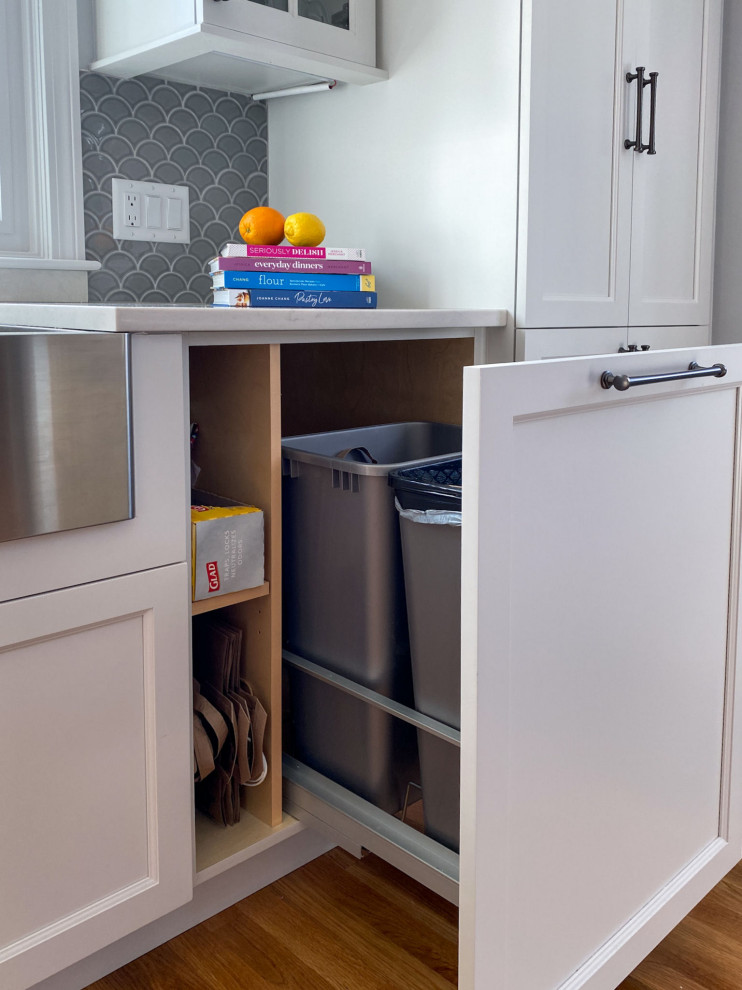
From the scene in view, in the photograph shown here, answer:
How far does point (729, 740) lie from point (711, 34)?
4.91 ft

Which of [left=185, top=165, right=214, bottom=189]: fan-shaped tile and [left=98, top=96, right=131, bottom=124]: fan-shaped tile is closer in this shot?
[left=98, top=96, right=131, bottom=124]: fan-shaped tile

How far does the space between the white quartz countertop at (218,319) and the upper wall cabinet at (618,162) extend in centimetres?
26

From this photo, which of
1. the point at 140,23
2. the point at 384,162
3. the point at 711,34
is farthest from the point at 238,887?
the point at 711,34

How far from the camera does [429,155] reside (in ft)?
5.35

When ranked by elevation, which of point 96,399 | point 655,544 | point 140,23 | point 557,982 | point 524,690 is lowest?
point 557,982

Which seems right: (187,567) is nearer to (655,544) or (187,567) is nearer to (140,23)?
(655,544)

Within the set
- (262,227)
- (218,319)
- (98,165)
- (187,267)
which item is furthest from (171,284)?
(218,319)

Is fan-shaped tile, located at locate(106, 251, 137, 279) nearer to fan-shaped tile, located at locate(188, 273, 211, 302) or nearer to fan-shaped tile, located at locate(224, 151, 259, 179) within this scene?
fan-shaped tile, located at locate(188, 273, 211, 302)

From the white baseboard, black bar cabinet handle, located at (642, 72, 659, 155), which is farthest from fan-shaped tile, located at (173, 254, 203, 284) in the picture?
the white baseboard

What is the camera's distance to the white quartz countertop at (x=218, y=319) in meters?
1.03

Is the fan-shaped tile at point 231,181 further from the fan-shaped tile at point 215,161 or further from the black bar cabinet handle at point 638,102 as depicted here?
the black bar cabinet handle at point 638,102

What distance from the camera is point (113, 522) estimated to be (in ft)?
3.43

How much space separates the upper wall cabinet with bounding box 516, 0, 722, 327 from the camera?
4.97 ft

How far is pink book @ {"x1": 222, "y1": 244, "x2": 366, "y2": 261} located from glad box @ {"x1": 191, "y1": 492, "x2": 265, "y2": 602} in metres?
0.38
